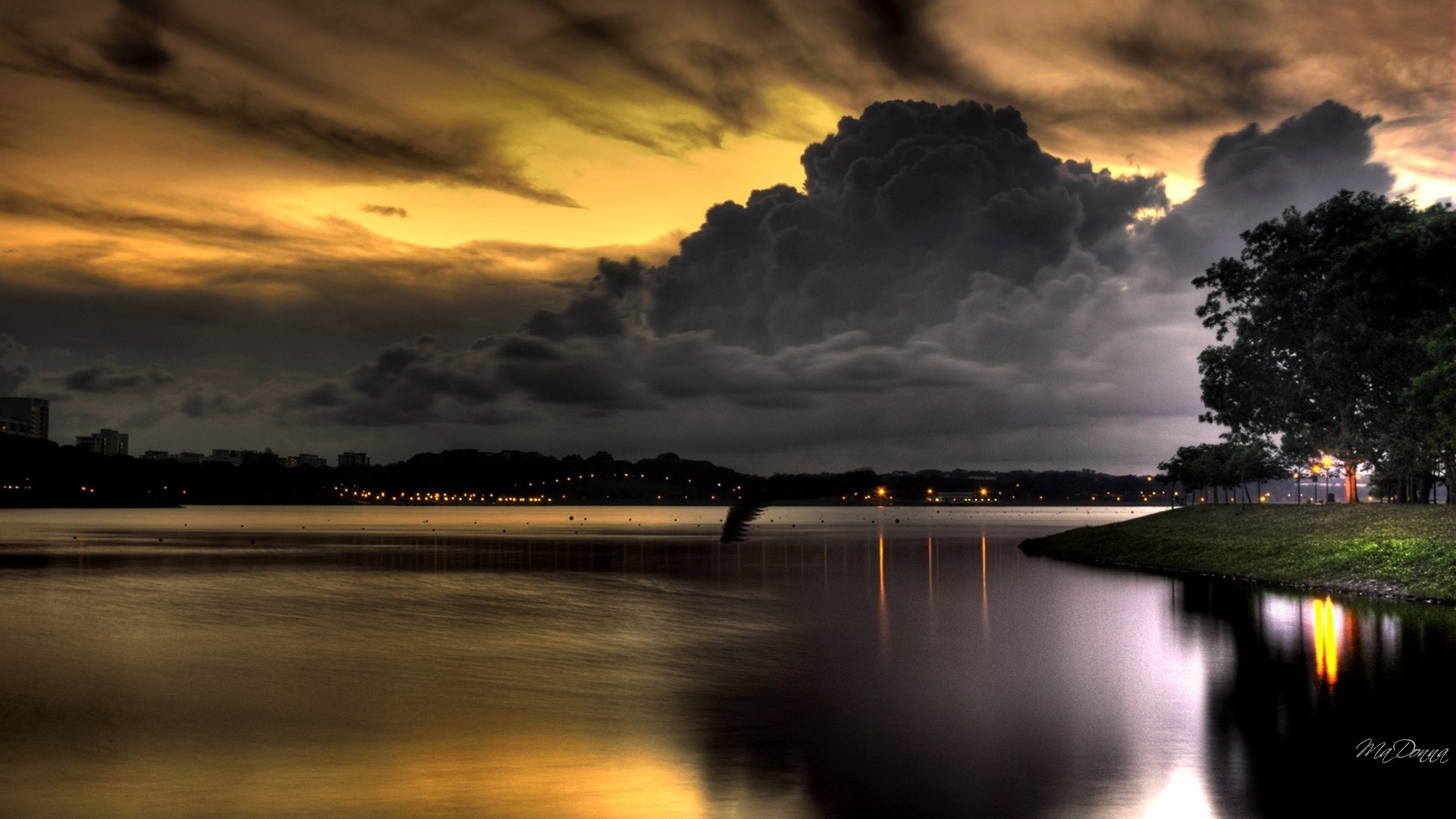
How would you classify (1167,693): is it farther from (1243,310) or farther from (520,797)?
(1243,310)

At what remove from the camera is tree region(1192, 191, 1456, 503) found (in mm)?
58906

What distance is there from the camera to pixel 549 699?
21.0 metres

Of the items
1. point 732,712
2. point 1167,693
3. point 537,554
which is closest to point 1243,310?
point 537,554

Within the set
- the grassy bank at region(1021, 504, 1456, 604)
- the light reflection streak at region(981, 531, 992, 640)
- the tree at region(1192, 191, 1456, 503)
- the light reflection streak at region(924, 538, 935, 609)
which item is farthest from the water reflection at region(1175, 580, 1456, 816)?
the tree at region(1192, 191, 1456, 503)

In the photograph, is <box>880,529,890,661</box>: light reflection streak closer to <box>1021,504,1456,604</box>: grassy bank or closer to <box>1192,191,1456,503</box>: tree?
<box>1021,504,1456,604</box>: grassy bank

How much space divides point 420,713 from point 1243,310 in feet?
221

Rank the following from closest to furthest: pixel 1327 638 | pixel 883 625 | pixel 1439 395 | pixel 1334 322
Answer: pixel 1327 638
pixel 883 625
pixel 1439 395
pixel 1334 322

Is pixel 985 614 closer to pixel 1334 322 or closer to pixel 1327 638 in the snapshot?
pixel 1327 638
